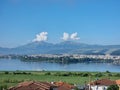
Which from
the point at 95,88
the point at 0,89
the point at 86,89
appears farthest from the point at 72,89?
the point at 0,89

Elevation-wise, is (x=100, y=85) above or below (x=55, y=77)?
below

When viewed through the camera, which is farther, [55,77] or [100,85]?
[55,77]

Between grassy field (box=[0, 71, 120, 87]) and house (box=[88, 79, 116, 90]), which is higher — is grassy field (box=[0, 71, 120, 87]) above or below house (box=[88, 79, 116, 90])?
above

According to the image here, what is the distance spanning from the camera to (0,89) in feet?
80.1

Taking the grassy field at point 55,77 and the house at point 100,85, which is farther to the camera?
the grassy field at point 55,77

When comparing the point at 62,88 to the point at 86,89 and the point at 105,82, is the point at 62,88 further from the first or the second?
the point at 105,82

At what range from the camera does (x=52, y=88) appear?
77.8ft

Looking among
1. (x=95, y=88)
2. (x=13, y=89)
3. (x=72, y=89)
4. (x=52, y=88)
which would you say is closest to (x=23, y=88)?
(x=13, y=89)

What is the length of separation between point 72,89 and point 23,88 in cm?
563

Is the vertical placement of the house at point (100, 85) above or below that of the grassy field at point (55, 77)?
below

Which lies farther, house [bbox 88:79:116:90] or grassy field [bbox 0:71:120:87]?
grassy field [bbox 0:71:120:87]

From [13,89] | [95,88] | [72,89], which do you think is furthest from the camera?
[95,88]

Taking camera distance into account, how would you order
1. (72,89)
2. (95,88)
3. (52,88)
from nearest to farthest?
(52,88) < (72,89) < (95,88)

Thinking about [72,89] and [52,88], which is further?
[72,89]
